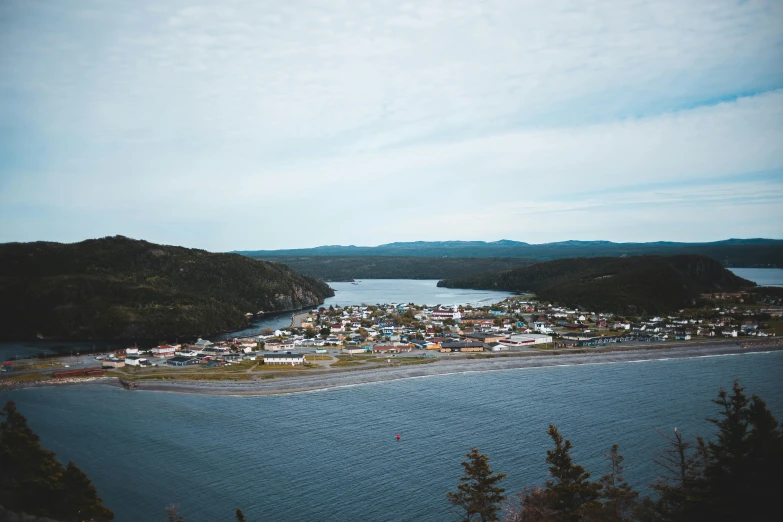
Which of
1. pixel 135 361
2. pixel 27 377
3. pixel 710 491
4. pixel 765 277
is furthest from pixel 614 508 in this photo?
pixel 765 277

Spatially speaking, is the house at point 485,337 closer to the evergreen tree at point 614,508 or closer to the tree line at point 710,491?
the evergreen tree at point 614,508

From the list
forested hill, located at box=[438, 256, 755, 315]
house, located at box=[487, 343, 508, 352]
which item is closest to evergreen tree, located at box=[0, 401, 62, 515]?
house, located at box=[487, 343, 508, 352]

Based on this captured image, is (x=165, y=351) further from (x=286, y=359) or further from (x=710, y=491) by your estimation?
(x=710, y=491)

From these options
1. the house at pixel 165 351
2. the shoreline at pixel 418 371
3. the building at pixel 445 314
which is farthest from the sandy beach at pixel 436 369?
the building at pixel 445 314

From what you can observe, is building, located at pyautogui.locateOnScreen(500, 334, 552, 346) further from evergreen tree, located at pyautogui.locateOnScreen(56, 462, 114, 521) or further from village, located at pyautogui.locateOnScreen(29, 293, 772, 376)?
evergreen tree, located at pyautogui.locateOnScreen(56, 462, 114, 521)

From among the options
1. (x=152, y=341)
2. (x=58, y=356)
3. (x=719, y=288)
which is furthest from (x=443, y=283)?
(x=58, y=356)

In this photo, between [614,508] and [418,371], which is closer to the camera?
[614,508]
